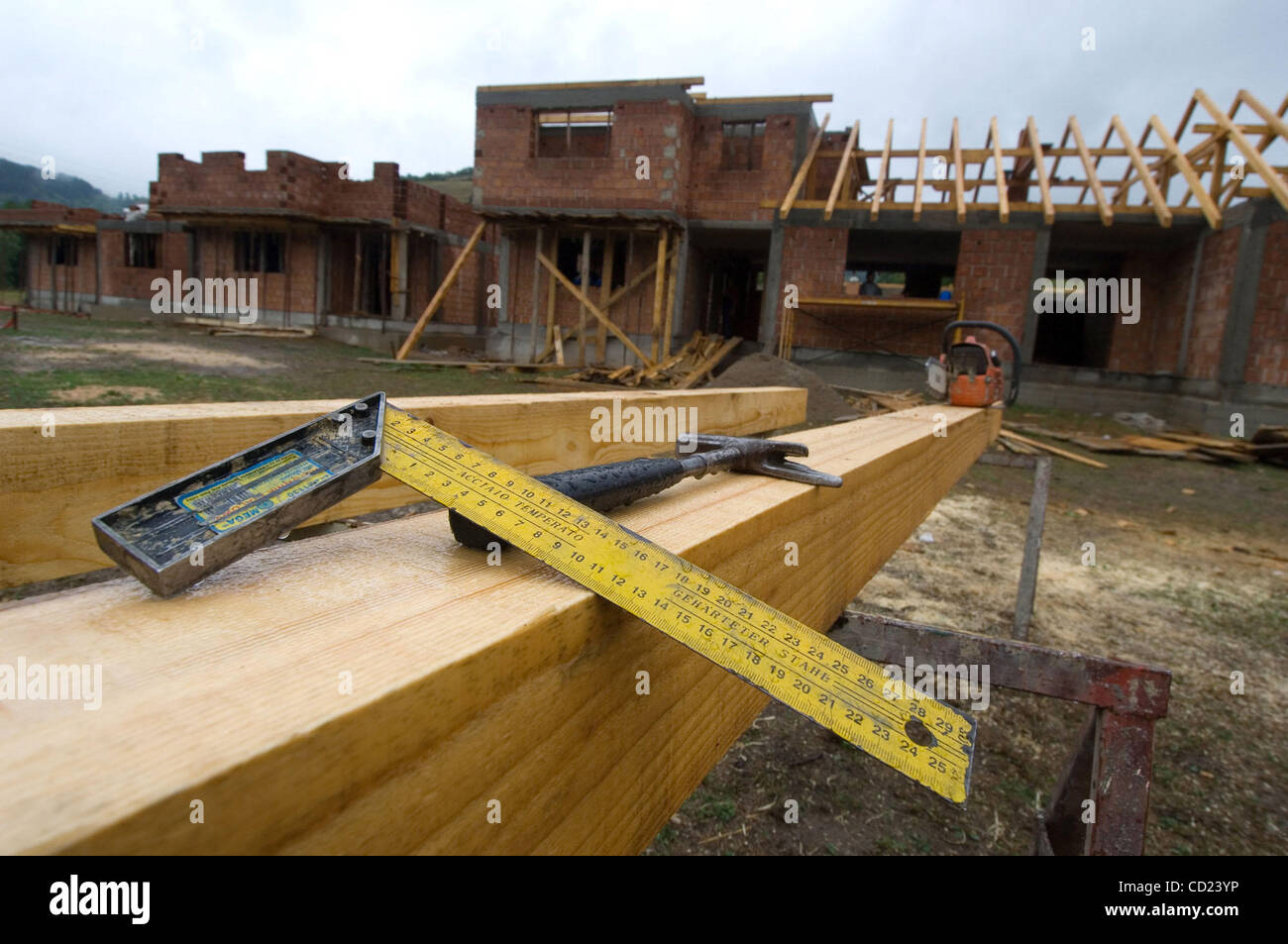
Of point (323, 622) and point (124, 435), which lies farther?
point (124, 435)

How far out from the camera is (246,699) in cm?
44

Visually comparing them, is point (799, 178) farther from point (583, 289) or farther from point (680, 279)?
point (583, 289)

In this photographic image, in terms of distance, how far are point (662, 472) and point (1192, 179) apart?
17019mm

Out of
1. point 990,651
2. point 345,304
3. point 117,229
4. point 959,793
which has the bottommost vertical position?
point 990,651

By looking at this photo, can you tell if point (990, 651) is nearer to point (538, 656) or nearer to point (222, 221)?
point (538, 656)

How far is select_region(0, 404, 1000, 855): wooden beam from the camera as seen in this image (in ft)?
1.18

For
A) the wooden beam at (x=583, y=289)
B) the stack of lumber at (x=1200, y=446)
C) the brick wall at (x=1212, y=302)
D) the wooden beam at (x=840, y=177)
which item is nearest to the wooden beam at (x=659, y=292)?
the wooden beam at (x=583, y=289)

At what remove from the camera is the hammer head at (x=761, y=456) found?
1.36 meters

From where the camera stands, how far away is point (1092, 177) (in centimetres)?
1432

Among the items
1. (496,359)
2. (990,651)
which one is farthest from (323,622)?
(496,359)

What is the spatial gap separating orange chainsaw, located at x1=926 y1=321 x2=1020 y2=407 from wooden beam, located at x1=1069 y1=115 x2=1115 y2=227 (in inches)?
438

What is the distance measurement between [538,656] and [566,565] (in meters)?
0.14

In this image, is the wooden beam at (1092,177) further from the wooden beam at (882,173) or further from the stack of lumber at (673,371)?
the stack of lumber at (673,371)
